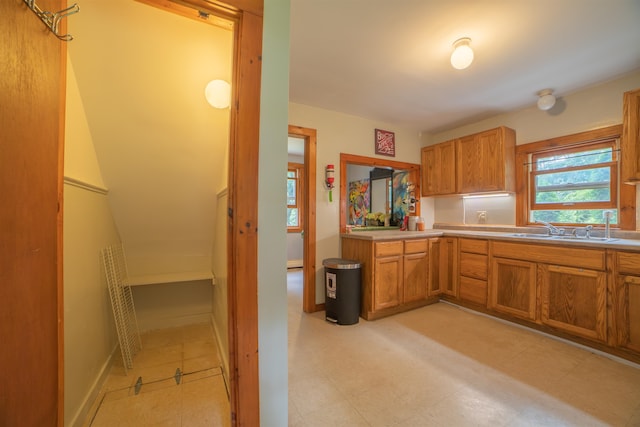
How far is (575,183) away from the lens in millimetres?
2668

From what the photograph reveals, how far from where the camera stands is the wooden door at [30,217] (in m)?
0.67

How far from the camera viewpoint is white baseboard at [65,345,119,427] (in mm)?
1346

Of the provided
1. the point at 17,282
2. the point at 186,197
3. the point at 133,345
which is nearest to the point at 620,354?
the point at 17,282

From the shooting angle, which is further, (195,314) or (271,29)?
(195,314)

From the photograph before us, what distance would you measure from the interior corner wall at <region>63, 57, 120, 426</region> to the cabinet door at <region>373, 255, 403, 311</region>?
2.37 meters

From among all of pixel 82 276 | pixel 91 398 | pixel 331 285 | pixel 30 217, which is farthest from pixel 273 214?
pixel 331 285

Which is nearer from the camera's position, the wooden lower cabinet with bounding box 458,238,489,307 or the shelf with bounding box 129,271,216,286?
the shelf with bounding box 129,271,216,286

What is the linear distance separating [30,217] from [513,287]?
137 inches

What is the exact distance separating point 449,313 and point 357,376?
5.61 ft

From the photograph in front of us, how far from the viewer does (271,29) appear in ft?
3.59

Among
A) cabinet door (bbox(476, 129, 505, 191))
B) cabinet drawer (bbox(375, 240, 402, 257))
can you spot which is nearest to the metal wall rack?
cabinet drawer (bbox(375, 240, 402, 257))

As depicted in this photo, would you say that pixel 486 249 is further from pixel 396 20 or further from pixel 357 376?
pixel 396 20

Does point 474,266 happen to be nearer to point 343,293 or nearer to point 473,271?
point 473,271

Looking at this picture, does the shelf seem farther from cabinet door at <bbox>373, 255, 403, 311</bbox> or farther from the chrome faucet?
the chrome faucet
